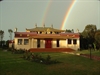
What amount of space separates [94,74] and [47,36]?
23687mm

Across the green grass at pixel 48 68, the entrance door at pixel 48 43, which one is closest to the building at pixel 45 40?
the entrance door at pixel 48 43

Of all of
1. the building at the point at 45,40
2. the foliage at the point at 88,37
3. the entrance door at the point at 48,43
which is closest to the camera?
the building at the point at 45,40

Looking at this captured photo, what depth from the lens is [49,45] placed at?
3216 centimetres

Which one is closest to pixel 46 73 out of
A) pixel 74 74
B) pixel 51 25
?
pixel 74 74

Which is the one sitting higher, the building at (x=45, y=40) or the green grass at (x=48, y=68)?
the building at (x=45, y=40)

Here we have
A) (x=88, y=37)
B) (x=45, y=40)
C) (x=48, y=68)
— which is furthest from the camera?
(x=88, y=37)

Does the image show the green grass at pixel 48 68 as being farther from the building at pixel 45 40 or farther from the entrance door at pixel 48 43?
the entrance door at pixel 48 43

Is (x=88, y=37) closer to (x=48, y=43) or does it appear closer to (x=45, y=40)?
(x=48, y=43)

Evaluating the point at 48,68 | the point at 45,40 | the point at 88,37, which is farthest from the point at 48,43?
the point at 48,68

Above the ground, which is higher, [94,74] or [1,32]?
[1,32]

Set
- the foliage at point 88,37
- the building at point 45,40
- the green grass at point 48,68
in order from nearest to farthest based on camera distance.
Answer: the green grass at point 48,68 < the building at point 45,40 < the foliage at point 88,37

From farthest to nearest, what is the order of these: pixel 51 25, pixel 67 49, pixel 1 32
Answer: pixel 1 32 → pixel 51 25 → pixel 67 49

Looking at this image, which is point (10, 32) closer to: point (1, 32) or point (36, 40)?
point (1, 32)

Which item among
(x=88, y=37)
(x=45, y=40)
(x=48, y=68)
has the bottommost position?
(x=48, y=68)
